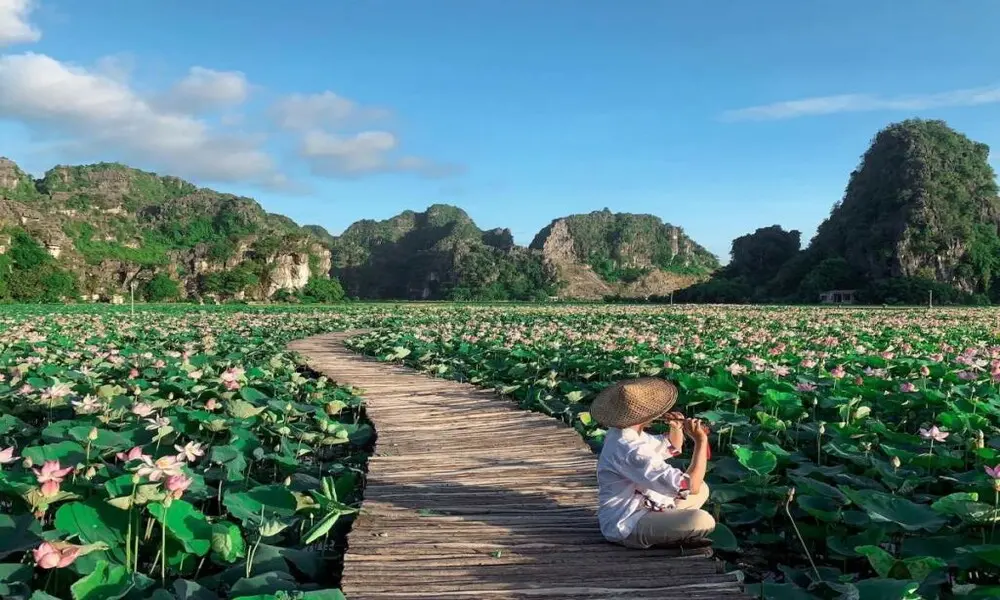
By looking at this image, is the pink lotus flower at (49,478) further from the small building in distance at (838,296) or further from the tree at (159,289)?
the tree at (159,289)

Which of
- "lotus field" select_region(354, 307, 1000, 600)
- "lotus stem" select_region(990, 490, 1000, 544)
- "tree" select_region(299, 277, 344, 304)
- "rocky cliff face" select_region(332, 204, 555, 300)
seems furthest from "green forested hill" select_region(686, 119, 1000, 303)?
"lotus stem" select_region(990, 490, 1000, 544)

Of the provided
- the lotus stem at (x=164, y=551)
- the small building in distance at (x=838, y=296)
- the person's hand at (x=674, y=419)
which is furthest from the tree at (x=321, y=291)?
the lotus stem at (x=164, y=551)

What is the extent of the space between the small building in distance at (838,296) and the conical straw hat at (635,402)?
166 ft

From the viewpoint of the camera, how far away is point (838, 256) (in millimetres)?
56094

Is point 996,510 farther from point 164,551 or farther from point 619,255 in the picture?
point 619,255

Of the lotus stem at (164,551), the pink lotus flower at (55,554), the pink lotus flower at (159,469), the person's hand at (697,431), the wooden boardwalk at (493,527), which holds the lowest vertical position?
the wooden boardwalk at (493,527)

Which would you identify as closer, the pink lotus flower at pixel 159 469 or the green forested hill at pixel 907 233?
the pink lotus flower at pixel 159 469

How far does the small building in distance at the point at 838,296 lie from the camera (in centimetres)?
4900

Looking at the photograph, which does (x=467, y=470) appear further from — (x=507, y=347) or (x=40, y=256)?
(x=40, y=256)

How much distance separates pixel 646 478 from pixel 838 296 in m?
52.0

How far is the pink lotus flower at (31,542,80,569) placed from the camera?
193 cm

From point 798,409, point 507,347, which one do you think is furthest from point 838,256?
point 798,409

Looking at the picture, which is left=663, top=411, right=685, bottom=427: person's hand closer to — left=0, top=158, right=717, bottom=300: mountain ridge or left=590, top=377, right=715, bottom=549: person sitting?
left=590, top=377, right=715, bottom=549: person sitting

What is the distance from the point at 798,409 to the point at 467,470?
2.19m
